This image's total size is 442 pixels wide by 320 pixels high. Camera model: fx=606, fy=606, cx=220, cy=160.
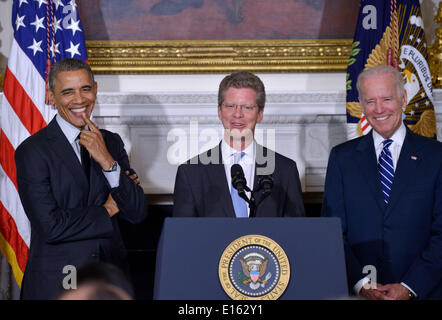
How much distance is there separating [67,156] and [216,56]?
7.27ft

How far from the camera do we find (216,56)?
4.79 meters

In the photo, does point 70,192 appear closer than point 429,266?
No

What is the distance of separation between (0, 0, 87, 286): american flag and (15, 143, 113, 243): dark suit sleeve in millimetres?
1360

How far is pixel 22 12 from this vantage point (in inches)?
171

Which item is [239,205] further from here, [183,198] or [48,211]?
[48,211]

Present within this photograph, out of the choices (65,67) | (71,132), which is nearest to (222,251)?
(71,132)

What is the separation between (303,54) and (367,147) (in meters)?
2.00

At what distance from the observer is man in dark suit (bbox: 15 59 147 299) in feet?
8.84

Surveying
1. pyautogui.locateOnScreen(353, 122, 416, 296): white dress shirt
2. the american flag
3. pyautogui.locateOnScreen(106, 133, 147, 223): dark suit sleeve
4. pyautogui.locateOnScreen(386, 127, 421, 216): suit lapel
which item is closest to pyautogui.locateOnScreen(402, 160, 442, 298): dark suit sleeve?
pyautogui.locateOnScreen(386, 127, 421, 216): suit lapel

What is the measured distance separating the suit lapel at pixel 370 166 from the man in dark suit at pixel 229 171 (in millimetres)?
327

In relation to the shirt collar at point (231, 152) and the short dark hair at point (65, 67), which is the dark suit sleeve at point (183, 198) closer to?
the shirt collar at point (231, 152)

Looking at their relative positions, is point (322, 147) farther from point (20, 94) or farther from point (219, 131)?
point (20, 94)

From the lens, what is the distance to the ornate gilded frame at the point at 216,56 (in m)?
4.76

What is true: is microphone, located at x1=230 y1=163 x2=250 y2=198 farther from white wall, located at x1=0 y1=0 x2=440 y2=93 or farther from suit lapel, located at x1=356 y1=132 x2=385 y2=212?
white wall, located at x1=0 y1=0 x2=440 y2=93
